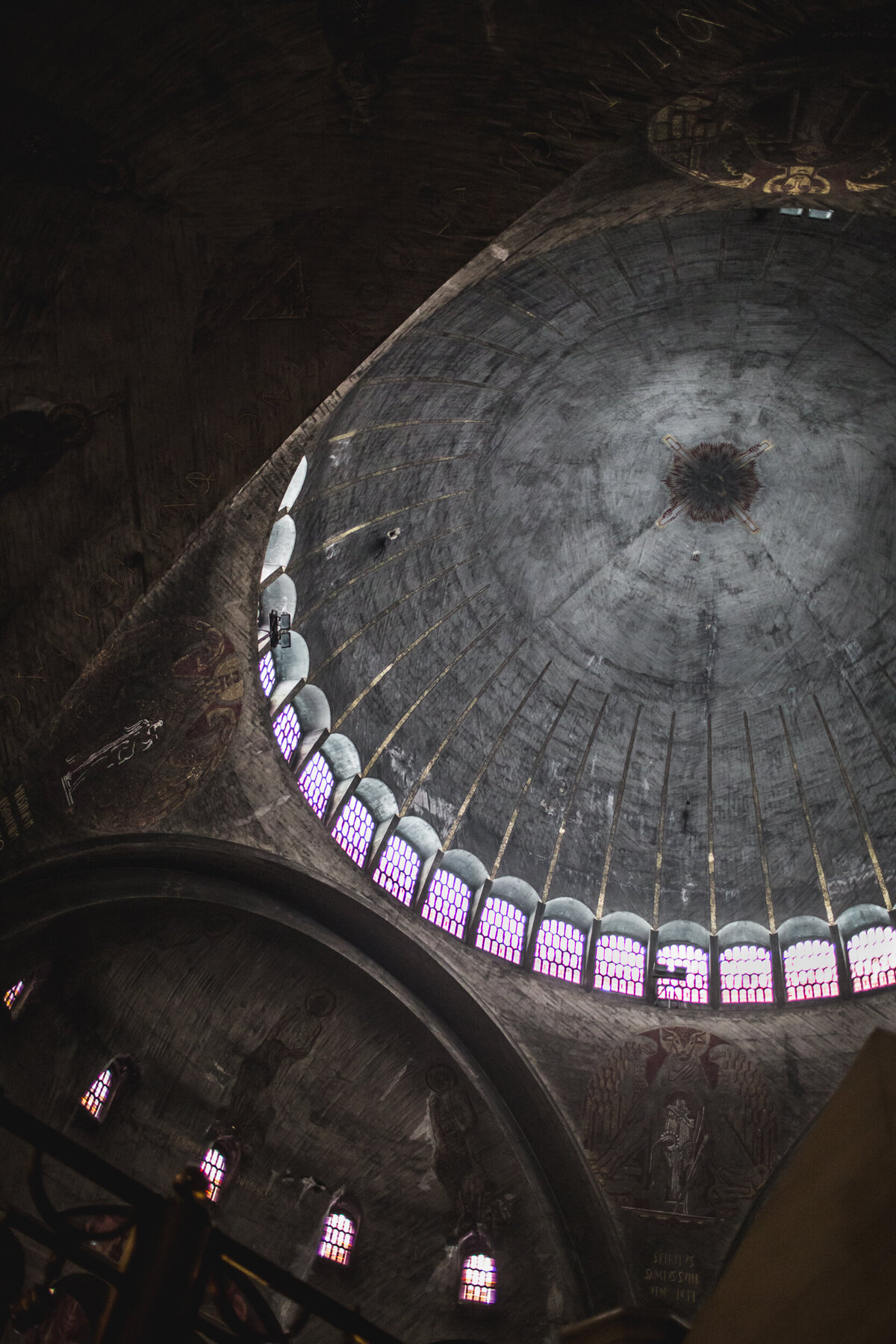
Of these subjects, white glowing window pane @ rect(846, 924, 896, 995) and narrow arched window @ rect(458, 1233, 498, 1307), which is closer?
narrow arched window @ rect(458, 1233, 498, 1307)

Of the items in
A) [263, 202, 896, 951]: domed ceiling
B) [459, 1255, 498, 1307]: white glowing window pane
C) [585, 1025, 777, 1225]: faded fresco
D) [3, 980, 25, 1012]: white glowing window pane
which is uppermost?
[263, 202, 896, 951]: domed ceiling

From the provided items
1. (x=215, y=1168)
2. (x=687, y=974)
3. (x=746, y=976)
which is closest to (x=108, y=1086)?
(x=215, y=1168)

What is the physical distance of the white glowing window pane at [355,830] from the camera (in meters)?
15.1

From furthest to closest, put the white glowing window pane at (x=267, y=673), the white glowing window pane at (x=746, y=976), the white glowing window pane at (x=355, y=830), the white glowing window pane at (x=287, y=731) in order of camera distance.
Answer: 1. the white glowing window pane at (x=746, y=976)
2. the white glowing window pane at (x=355, y=830)
3. the white glowing window pane at (x=287, y=731)
4. the white glowing window pane at (x=267, y=673)

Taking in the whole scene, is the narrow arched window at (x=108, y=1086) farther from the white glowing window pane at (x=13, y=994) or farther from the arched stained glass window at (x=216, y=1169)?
the white glowing window pane at (x=13, y=994)

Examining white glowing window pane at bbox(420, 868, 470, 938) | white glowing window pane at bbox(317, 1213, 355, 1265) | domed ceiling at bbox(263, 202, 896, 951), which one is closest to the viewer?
white glowing window pane at bbox(317, 1213, 355, 1265)

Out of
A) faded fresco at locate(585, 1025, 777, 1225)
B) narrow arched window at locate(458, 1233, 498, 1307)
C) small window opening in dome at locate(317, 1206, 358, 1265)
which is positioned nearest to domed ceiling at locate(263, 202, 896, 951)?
faded fresco at locate(585, 1025, 777, 1225)

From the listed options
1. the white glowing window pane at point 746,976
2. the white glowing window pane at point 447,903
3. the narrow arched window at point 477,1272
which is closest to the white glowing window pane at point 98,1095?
the white glowing window pane at point 447,903

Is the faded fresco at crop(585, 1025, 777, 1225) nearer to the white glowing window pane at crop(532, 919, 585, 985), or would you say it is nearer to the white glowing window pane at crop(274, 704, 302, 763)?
the white glowing window pane at crop(532, 919, 585, 985)

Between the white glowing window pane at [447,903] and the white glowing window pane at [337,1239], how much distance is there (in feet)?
12.9

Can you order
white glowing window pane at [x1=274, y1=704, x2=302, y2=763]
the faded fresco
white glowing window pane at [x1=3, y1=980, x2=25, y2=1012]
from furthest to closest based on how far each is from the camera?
1. white glowing window pane at [x1=274, y1=704, x2=302, y2=763]
2. the faded fresco
3. white glowing window pane at [x1=3, y1=980, x2=25, y2=1012]

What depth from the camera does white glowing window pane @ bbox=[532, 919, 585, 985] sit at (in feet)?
52.4

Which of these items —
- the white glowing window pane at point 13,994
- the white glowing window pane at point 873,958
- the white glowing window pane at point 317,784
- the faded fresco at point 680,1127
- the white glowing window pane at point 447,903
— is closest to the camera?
the white glowing window pane at point 13,994

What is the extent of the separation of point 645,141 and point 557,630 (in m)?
10.4
